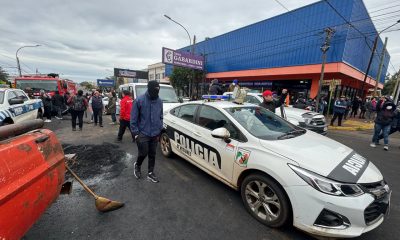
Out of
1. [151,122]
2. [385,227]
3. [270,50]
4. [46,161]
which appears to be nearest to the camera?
[46,161]

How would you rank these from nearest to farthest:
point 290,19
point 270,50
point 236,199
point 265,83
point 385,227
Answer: point 385,227
point 236,199
point 290,19
point 270,50
point 265,83

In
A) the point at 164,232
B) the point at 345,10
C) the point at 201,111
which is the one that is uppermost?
the point at 345,10

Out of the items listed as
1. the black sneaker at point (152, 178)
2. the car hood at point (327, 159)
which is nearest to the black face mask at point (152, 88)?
the black sneaker at point (152, 178)

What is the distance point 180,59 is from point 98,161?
1669cm

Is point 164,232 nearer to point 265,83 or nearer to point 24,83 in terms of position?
point 24,83

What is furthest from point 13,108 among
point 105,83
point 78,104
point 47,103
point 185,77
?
point 105,83

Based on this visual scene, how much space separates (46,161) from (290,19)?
20.4 meters

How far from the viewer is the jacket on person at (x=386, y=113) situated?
19.8 feet

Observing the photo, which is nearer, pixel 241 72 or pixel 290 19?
pixel 290 19

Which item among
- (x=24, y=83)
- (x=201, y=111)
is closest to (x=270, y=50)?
(x=201, y=111)

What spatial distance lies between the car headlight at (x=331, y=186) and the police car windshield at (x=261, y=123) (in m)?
0.81

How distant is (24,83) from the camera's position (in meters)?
11.3

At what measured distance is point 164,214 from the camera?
2.71m

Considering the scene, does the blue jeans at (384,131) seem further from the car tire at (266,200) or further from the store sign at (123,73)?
the store sign at (123,73)
